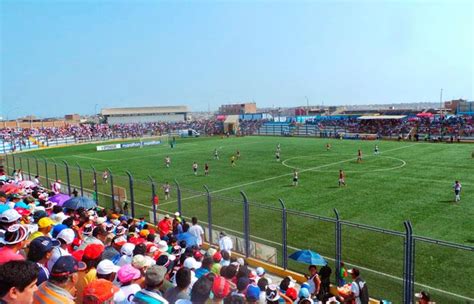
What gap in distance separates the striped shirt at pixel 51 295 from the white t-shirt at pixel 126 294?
35.0 inches

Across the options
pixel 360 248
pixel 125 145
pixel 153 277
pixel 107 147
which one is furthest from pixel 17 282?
pixel 125 145

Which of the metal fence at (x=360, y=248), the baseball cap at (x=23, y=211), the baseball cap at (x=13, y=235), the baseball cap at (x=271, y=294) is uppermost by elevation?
the baseball cap at (x=13, y=235)

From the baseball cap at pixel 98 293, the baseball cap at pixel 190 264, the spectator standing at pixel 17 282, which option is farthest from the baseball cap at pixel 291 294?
the spectator standing at pixel 17 282

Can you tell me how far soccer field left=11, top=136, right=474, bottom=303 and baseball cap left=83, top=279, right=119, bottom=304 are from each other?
9.16 metres

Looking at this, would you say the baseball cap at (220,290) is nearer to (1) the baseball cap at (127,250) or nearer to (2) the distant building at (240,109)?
(1) the baseball cap at (127,250)

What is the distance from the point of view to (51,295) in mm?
4676

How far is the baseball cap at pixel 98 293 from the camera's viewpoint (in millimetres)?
5023

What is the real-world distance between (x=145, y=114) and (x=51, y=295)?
13737cm

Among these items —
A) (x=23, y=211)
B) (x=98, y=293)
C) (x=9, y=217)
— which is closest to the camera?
(x=98, y=293)

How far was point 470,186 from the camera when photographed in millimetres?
26656

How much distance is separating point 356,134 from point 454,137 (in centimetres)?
1429

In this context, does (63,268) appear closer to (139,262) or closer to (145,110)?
(139,262)

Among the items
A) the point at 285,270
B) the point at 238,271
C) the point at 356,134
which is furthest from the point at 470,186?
the point at 356,134

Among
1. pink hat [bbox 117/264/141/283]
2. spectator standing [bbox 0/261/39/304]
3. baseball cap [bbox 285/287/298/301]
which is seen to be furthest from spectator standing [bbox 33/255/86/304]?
baseball cap [bbox 285/287/298/301]
